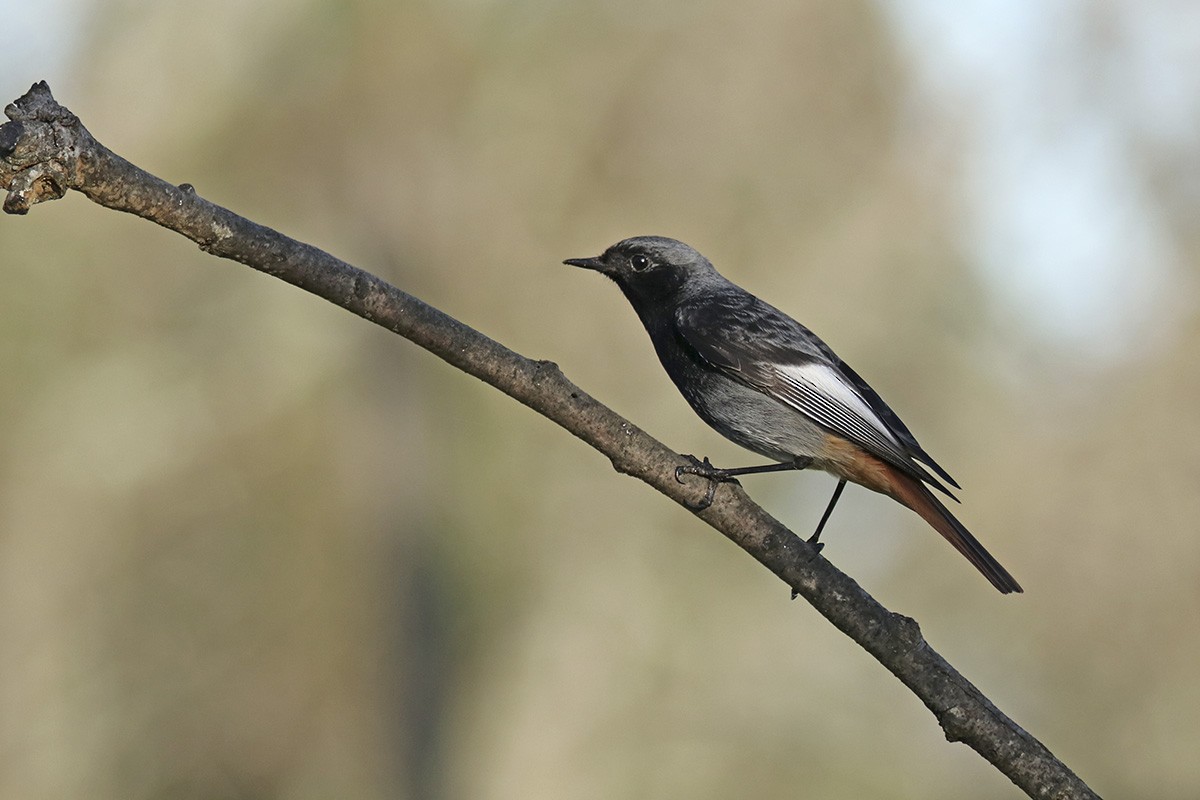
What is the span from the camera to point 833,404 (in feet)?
17.2

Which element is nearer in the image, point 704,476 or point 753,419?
point 704,476

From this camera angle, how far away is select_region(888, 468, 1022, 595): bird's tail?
A: 4.48m

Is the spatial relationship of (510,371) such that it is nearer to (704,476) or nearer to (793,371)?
(704,476)

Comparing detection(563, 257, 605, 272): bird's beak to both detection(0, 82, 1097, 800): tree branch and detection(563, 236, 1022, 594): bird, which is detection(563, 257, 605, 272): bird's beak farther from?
detection(0, 82, 1097, 800): tree branch

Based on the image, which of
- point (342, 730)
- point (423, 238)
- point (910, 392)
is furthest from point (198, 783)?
point (910, 392)

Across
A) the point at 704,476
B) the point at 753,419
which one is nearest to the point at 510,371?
the point at 704,476

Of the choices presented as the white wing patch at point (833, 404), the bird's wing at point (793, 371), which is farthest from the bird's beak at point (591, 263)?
the white wing patch at point (833, 404)

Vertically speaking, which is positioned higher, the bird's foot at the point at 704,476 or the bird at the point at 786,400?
the bird at the point at 786,400

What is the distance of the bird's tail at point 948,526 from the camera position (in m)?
4.48

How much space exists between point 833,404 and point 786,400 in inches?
9.0

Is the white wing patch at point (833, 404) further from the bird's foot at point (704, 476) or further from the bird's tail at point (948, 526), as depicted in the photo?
the bird's foot at point (704, 476)

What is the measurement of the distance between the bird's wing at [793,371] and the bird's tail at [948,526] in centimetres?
10

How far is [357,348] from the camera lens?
36.9 feet

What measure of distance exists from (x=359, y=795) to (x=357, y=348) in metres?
4.29
